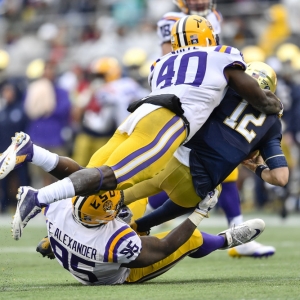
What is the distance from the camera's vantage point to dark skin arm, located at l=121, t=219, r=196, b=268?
5.37m

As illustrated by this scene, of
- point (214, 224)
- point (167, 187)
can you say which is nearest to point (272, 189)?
point (214, 224)

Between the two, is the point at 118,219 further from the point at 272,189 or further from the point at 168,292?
the point at 272,189

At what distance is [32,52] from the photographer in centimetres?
1639

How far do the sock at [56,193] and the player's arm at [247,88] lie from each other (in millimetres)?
1303

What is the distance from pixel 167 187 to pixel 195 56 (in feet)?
3.13

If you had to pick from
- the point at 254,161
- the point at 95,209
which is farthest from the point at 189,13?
the point at 95,209

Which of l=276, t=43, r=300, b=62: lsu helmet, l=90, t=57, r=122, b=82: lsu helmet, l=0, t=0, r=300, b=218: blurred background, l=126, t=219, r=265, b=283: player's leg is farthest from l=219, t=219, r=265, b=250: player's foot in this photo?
l=276, t=43, r=300, b=62: lsu helmet

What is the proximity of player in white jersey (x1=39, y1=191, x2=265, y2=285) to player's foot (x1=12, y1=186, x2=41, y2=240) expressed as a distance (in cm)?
33

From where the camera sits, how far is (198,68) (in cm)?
562

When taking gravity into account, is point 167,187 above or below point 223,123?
below

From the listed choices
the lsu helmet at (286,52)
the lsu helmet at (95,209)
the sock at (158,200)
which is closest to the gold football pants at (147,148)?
the lsu helmet at (95,209)

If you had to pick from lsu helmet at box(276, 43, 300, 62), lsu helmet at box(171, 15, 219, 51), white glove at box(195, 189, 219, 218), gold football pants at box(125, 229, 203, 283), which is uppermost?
lsu helmet at box(276, 43, 300, 62)

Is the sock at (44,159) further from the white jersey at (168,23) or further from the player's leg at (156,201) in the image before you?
the white jersey at (168,23)

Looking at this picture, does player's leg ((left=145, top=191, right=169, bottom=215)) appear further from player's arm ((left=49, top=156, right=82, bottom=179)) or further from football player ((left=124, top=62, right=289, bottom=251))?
player's arm ((left=49, top=156, right=82, bottom=179))
